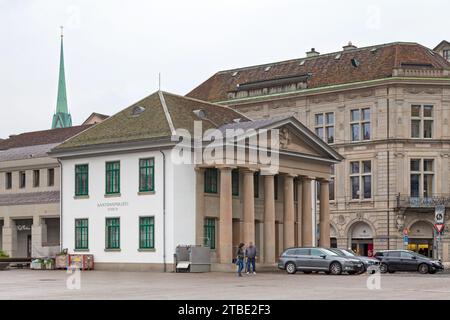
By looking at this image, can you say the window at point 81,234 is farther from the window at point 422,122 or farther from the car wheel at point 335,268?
the window at point 422,122

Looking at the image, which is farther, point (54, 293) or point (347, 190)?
point (347, 190)

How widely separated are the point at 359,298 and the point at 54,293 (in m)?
10.4

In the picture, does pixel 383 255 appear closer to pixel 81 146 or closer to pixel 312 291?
pixel 81 146

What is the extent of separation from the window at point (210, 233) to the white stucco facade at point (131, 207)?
1419mm

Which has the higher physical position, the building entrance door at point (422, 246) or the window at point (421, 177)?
the window at point (421, 177)

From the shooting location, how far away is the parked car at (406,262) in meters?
54.7

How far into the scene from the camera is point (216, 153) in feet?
176

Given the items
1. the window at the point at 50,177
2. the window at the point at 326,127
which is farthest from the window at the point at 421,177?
Answer: the window at the point at 50,177

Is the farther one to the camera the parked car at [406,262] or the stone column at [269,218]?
the stone column at [269,218]

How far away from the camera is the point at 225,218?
5344cm

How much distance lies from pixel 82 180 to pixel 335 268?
57.1ft

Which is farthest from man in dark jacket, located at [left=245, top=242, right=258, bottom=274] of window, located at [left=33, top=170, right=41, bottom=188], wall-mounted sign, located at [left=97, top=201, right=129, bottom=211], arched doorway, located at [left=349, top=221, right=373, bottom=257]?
arched doorway, located at [left=349, top=221, right=373, bottom=257]

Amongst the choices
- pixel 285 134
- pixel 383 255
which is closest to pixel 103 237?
pixel 285 134

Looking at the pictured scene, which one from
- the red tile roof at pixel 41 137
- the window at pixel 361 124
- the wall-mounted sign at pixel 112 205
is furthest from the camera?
the window at pixel 361 124
